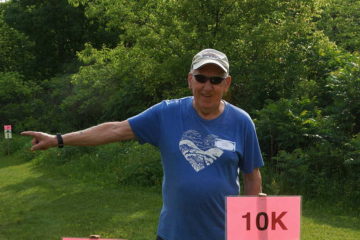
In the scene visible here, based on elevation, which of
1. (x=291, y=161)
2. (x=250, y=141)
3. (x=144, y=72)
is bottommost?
(x=291, y=161)

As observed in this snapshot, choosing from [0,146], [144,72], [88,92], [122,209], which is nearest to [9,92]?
[0,146]

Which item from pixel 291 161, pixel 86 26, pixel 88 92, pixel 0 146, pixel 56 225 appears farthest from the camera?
pixel 86 26

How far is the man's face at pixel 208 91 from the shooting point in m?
2.99

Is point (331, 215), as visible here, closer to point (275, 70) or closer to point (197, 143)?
point (275, 70)

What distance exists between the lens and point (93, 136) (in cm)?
315

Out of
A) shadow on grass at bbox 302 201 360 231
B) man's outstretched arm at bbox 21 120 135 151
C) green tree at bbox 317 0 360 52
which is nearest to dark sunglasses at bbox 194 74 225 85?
man's outstretched arm at bbox 21 120 135 151

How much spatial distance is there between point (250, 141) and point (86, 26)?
104 ft

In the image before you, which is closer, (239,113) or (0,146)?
(239,113)

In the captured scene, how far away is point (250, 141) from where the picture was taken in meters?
3.07

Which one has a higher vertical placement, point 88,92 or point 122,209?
point 88,92

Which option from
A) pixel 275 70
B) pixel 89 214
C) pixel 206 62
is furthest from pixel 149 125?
pixel 275 70

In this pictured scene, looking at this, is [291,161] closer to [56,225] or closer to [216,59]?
[56,225]

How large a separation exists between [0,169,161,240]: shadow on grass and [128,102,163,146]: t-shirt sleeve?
15.5 ft

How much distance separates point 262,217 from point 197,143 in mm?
530
